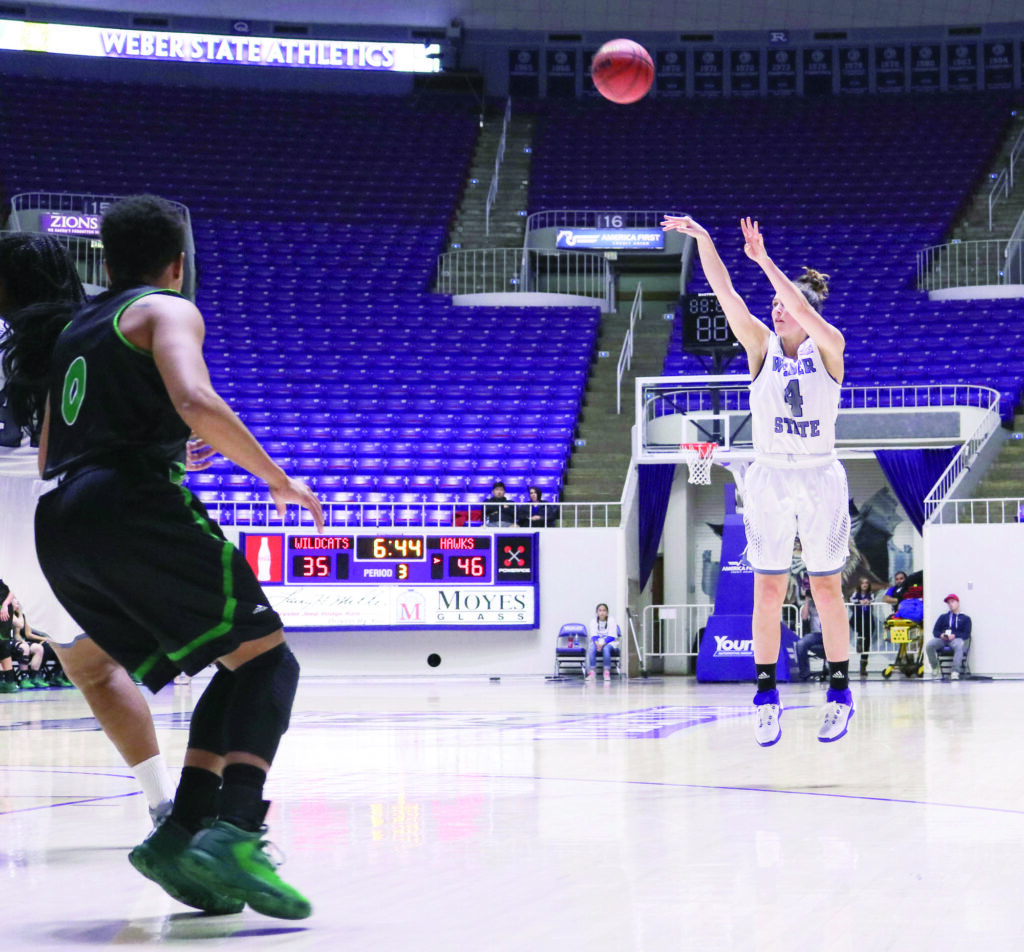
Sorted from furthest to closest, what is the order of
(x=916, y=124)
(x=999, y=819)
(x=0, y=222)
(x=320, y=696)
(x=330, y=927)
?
(x=916, y=124) → (x=0, y=222) → (x=320, y=696) → (x=999, y=819) → (x=330, y=927)

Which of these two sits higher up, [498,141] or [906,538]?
[498,141]

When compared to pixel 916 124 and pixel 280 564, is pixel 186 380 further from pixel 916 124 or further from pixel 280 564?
pixel 916 124

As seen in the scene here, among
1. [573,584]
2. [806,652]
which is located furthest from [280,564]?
[806,652]

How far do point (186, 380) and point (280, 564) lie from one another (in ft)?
51.2

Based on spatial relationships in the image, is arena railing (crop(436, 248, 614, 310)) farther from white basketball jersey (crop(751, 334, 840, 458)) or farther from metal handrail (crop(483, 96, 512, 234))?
white basketball jersey (crop(751, 334, 840, 458))

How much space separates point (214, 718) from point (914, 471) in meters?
17.8

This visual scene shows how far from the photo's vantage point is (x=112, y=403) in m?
2.57

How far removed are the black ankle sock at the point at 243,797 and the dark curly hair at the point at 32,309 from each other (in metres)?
0.98

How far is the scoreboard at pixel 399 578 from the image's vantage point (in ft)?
57.9

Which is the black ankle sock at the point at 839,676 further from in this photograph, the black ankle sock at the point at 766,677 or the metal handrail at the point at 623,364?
the metal handrail at the point at 623,364

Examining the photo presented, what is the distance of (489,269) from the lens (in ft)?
82.9

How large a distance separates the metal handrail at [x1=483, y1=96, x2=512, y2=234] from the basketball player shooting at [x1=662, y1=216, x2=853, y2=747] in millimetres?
20970

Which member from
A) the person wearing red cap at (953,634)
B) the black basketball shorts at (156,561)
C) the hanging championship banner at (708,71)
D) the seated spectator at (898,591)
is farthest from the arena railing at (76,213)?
A: the black basketball shorts at (156,561)

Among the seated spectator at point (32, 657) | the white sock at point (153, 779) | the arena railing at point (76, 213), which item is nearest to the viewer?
the white sock at point (153, 779)
